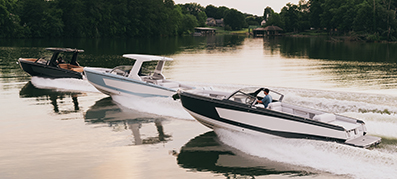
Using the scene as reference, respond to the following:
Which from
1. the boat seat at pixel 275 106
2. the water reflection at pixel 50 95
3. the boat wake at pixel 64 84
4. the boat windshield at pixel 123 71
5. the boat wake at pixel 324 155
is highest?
the boat windshield at pixel 123 71

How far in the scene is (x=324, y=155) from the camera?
1102cm

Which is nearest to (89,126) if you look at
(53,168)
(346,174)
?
(53,168)

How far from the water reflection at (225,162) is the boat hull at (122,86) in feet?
18.4

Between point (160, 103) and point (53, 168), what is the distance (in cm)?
791

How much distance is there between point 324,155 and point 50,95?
16.4m

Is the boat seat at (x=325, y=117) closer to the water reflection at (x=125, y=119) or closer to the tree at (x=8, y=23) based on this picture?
the water reflection at (x=125, y=119)

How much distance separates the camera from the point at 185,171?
11.0 meters

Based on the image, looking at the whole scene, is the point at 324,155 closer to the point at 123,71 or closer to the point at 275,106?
the point at 275,106

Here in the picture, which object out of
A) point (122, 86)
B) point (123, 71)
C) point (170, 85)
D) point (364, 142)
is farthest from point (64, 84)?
point (364, 142)

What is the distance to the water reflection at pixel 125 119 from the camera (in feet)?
46.3

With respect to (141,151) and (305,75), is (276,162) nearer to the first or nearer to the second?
(141,151)

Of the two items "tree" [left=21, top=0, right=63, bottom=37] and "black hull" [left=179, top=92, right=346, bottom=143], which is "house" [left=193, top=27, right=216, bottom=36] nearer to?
"tree" [left=21, top=0, right=63, bottom=37]

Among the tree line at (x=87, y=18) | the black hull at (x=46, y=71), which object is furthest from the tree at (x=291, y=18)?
the black hull at (x=46, y=71)

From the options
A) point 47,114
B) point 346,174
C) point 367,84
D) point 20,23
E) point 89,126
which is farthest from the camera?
point 20,23
